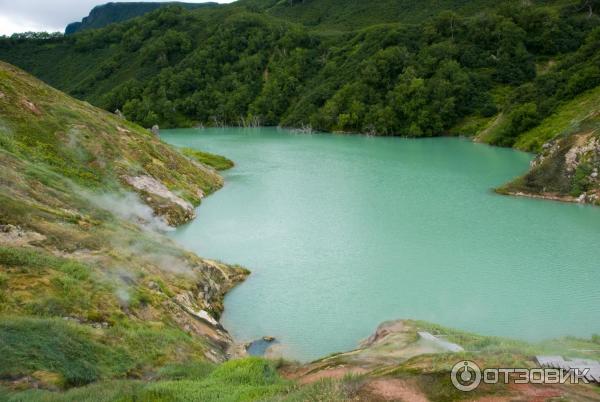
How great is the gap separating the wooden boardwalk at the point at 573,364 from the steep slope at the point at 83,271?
1116 cm

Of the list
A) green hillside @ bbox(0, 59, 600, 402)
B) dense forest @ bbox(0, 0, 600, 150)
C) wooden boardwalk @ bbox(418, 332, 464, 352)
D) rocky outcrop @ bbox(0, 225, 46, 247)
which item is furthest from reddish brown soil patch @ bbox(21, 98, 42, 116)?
dense forest @ bbox(0, 0, 600, 150)

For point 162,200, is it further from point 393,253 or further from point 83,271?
point 83,271

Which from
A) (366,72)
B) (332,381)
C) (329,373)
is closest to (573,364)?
(332,381)

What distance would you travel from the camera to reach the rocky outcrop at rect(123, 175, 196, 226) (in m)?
39.5

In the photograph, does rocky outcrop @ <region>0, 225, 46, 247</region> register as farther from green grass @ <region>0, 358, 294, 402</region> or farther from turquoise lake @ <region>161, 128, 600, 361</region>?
turquoise lake @ <region>161, 128, 600, 361</region>

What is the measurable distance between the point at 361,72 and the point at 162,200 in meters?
77.7

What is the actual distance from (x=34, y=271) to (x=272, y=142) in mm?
73622

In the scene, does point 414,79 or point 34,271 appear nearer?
point 34,271

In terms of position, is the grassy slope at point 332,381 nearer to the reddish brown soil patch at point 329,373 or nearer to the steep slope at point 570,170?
the reddish brown soil patch at point 329,373

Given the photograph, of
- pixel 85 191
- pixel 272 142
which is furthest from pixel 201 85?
pixel 85 191

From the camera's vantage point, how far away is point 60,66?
7328 inches

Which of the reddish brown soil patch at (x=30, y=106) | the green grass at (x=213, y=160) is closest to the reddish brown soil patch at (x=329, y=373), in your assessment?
the reddish brown soil patch at (x=30, y=106)

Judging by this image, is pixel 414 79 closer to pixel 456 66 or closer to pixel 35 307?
pixel 456 66

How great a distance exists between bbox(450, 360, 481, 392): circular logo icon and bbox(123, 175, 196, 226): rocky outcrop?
97.1 ft
